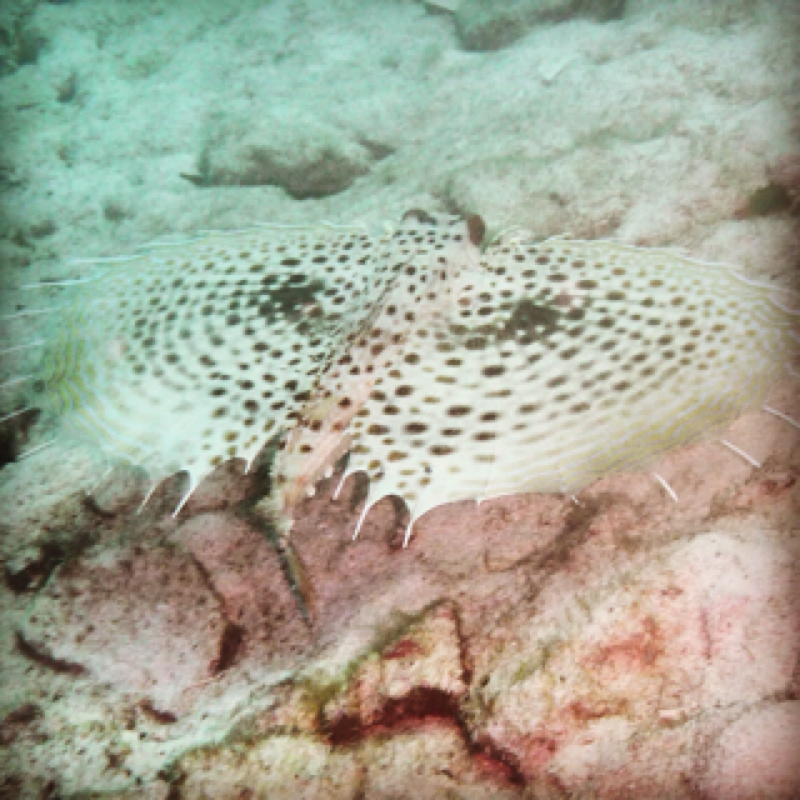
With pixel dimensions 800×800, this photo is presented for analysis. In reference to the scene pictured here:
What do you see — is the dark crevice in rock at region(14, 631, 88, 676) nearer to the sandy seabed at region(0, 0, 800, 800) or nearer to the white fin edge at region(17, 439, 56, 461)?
the sandy seabed at region(0, 0, 800, 800)

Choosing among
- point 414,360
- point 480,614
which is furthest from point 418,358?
point 480,614

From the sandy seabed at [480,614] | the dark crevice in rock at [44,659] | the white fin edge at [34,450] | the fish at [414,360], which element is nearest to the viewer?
the sandy seabed at [480,614]

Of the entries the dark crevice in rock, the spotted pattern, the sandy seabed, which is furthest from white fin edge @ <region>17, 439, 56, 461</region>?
the dark crevice in rock

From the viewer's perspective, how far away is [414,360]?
280cm

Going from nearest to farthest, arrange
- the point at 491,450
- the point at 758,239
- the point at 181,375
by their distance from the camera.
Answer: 1. the point at 491,450
2. the point at 181,375
3. the point at 758,239

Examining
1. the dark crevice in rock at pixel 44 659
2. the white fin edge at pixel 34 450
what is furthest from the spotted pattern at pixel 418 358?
the dark crevice in rock at pixel 44 659

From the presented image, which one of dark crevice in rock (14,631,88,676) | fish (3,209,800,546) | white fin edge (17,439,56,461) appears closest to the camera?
dark crevice in rock (14,631,88,676)

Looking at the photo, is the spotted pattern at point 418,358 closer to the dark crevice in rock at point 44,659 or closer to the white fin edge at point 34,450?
the white fin edge at point 34,450

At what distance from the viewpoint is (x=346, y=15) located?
7.38 meters

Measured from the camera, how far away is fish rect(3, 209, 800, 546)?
90.8 inches

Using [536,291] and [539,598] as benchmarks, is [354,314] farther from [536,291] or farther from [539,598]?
[539,598]

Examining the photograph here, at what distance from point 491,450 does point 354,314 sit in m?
1.17

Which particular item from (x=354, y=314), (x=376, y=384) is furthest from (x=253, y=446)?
(x=354, y=314)

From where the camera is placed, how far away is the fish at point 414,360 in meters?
2.31
